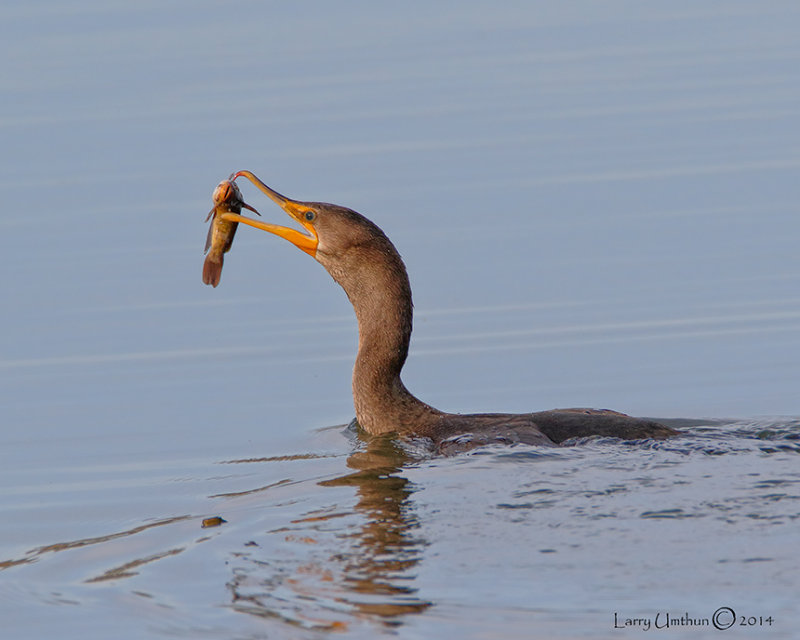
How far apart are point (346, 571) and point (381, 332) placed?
3.21m

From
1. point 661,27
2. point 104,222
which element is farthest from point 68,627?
point 661,27

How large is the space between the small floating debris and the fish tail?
3.00 metres

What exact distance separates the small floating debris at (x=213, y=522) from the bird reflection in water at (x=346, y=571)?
0.40 metres

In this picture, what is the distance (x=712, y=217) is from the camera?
1361 cm

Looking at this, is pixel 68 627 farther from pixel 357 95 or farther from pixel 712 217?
pixel 357 95

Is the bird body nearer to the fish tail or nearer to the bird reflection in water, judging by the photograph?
the fish tail

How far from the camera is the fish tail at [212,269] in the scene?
10305 millimetres

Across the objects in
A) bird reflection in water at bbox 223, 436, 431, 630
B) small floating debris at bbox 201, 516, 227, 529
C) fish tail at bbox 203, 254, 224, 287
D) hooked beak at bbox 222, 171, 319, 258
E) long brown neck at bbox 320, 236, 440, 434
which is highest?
hooked beak at bbox 222, 171, 319, 258

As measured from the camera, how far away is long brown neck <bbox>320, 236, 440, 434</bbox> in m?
9.47

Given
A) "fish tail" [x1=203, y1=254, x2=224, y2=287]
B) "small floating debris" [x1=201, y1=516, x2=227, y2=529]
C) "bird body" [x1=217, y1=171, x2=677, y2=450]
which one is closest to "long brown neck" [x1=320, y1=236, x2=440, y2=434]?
"bird body" [x1=217, y1=171, x2=677, y2=450]

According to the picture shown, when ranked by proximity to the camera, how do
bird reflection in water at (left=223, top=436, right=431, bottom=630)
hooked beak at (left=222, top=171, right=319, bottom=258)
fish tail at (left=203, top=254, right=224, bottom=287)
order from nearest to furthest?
bird reflection in water at (left=223, top=436, right=431, bottom=630) → hooked beak at (left=222, top=171, right=319, bottom=258) → fish tail at (left=203, top=254, right=224, bottom=287)

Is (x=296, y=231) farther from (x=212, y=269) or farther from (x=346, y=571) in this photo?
(x=346, y=571)

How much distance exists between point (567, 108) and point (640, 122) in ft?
3.19

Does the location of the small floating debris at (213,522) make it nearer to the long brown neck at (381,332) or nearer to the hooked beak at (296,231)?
the long brown neck at (381,332)
